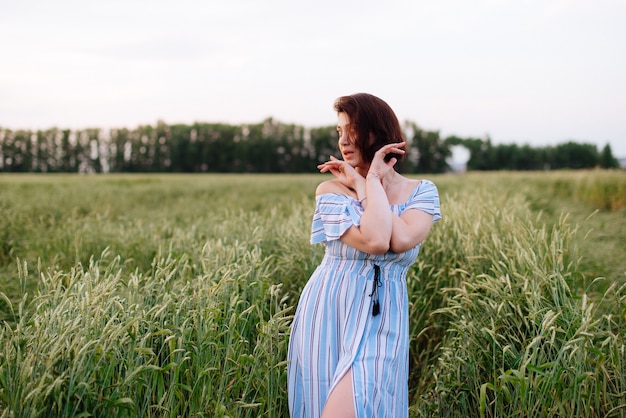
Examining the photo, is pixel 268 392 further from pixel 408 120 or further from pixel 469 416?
pixel 408 120

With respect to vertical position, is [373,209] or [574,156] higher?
[574,156]

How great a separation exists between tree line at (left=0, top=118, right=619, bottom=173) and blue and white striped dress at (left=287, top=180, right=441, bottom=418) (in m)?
57.9

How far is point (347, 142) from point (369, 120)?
0.15 meters

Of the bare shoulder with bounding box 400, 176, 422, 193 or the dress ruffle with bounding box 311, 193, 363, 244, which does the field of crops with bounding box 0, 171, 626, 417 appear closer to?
the dress ruffle with bounding box 311, 193, 363, 244

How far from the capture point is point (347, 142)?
2.39 metres

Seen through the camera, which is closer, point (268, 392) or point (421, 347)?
point (268, 392)

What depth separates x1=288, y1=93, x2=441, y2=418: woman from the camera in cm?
209

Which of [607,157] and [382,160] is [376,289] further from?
[607,157]

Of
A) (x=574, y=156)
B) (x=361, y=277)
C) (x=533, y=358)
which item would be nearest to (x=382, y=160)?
(x=361, y=277)

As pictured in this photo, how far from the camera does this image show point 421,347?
4203mm

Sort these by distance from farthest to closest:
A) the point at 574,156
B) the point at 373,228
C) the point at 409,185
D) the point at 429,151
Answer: the point at 574,156 → the point at 429,151 → the point at 409,185 → the point at 373,228

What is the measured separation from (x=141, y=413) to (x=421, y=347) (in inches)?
98.1

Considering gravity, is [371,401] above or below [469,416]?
above

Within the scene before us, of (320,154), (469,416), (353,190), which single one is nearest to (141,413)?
(353,190)
